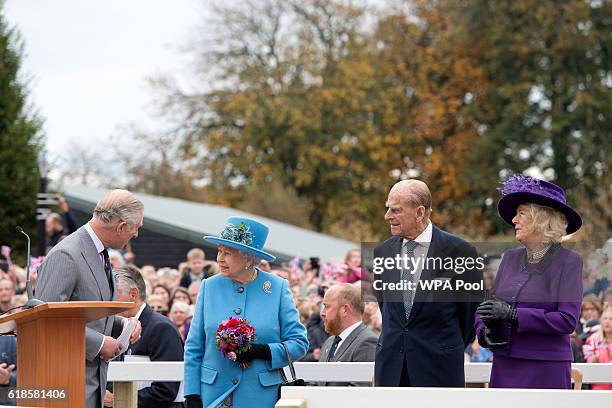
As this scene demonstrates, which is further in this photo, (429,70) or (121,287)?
(429,70)

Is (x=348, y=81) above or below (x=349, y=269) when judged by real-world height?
above

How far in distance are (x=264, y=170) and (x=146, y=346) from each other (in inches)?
1415

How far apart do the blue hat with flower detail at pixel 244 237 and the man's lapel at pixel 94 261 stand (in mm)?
625

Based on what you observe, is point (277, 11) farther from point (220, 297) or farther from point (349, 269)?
point (220, 297)

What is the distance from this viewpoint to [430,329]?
20.8ft

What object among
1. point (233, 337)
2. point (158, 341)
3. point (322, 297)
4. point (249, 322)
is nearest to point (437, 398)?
point (233, 337)

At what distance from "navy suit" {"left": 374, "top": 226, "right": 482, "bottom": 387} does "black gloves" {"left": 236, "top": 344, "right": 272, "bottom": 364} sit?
607mm

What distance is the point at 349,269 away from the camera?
12906 mm

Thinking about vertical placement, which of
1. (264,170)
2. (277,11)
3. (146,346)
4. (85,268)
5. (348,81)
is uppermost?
(277,11)

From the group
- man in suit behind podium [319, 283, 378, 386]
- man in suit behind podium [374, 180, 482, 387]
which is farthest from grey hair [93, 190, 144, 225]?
man in suit behind podium [319, 283, 378, 386]

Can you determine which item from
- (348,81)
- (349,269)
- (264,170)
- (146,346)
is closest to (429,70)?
(348,81)

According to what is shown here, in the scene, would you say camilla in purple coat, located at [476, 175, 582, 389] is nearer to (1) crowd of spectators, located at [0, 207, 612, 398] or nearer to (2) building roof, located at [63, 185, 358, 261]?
(1) crowd of spectators, located at [0, 207, 612, 398]

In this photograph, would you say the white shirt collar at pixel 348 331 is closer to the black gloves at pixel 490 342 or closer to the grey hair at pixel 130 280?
the grey hair at pixel 130 280

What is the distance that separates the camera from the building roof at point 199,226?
90.0 feet
